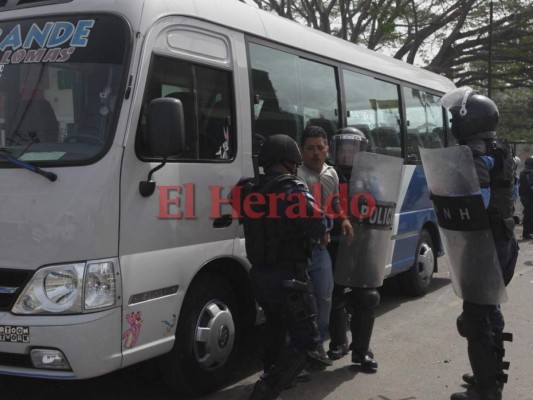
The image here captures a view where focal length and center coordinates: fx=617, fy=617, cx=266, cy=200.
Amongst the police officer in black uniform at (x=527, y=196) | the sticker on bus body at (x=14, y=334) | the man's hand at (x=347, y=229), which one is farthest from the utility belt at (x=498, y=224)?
the police officer in black uniform at (x=527, y=196)

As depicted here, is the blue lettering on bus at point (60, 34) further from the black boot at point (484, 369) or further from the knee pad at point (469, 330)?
the black boot at point (484, 369)

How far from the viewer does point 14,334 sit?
331 cm

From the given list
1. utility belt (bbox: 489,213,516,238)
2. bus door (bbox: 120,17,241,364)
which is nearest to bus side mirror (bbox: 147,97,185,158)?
bus door (bbox: 120,17,241,364)

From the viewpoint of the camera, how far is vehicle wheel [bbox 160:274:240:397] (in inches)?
156

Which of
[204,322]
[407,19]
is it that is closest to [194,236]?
[204,322]

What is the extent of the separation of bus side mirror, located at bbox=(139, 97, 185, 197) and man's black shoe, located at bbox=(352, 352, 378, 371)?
7.60 feet

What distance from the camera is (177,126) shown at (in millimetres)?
3475

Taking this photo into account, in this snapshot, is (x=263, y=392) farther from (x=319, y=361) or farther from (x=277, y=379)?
(x=319, y=361)

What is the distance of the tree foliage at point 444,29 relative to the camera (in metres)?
19.5

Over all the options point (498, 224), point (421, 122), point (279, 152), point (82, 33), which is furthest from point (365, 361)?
point (421, 122)

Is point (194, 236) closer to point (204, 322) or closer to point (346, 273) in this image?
point (204, 322)

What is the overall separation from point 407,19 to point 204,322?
18.3 meters

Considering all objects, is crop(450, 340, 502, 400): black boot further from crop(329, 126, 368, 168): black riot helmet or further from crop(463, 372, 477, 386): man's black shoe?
crop(329, 126, 368, 168): black riot helmet

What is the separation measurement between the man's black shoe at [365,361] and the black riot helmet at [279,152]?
1.81 m
